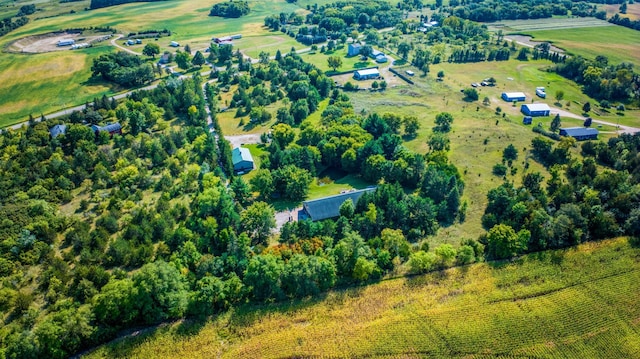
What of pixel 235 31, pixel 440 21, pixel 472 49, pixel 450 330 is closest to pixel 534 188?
pixel 450 330

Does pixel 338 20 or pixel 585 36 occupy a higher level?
pixel 338 20

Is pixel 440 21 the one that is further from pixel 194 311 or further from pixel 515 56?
pixel 194 311

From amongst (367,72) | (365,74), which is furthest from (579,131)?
(367,72)

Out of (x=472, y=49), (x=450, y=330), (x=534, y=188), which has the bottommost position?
(x=450, y=330)

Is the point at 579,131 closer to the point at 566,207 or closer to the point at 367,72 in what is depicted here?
the point at 566,207

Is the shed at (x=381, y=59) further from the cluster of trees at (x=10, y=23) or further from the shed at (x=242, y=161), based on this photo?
the cluster of trees at (x=10, y=23)

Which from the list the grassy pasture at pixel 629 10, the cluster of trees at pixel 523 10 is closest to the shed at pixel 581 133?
the cluster of trees at pixel 523 10

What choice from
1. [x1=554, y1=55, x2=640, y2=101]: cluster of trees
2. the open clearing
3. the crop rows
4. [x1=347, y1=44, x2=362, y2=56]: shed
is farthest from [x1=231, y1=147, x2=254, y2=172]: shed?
the crop rows

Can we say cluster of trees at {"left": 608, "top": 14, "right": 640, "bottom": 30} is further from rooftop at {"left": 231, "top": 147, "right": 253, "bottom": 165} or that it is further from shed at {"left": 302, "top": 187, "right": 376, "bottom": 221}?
rooftop at {"left": 231, "top": 147, "right": 253, "bottom": 165}

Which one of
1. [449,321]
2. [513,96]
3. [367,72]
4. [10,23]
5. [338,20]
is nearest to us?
[449,321]
